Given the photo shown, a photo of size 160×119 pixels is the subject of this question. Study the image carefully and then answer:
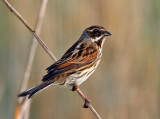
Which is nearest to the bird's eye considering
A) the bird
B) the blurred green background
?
the bird

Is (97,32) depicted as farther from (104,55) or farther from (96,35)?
(104,55)

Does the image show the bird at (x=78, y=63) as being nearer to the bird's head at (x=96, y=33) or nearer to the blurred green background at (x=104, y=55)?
the bird's head at (x=96, y=33)

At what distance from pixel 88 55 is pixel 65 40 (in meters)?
1.21

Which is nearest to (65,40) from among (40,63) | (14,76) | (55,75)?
(40,63)

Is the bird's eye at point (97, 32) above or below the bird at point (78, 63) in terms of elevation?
above

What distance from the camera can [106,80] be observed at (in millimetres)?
5469

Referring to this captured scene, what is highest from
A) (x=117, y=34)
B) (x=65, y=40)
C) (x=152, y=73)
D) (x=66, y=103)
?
(x=65, y=40)

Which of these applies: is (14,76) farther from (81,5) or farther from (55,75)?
(55,75)

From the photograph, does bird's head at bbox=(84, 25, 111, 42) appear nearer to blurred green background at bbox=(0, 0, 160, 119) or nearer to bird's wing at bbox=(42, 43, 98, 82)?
bird's wing at bbox=(42, 43, 98, 82)

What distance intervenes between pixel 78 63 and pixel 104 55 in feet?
4.53

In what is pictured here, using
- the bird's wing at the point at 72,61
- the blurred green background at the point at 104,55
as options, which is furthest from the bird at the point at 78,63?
the blurred green background at the point at 104,55

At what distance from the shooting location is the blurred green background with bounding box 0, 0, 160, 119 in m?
5.35

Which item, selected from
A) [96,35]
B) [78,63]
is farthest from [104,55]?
[78,63]

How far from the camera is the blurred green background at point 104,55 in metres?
5.35
